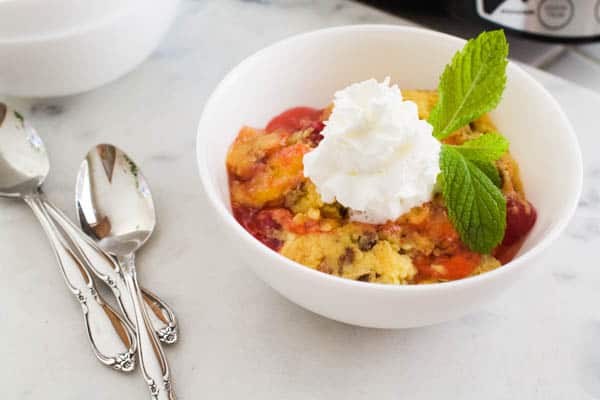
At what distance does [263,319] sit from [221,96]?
1.37 ft

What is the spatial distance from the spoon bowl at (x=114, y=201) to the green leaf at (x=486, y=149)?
62 cm

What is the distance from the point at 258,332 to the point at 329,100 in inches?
21.6

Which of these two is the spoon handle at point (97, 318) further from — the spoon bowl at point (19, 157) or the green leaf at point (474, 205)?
the green leaf at point (474, 205)

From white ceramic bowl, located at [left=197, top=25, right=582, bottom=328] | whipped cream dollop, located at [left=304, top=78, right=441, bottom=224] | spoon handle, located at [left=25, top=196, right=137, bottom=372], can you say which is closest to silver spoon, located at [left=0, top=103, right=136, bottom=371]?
spoon handle, located at [left=25, top=196, right=137, bottom=372]

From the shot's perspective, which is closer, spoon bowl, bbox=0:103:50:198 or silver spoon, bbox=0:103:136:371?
silver spoon, bbox=0:103:136:371

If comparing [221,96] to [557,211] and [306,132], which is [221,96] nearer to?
[306,132]

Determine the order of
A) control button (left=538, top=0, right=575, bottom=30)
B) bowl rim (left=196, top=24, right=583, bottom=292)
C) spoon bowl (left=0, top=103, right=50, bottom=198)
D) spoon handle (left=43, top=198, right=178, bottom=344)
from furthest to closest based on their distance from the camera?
control button (left=538, top=0, right=575, bottom=30), spoon bowl (left=0, top=103, right=50, bottom=198), spoon handle (left=43, top=198, right=178, bottom=344), bowl rim (left=196, top=24, right=583, bottom=292)

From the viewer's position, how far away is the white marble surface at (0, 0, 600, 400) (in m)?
1.09

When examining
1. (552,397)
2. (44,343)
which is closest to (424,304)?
(552,397)

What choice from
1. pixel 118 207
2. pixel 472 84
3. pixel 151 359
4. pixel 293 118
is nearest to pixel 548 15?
pixel 472 84

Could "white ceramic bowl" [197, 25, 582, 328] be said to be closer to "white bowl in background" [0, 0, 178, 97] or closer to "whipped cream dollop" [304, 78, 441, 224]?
"whipped cream dollop" [304, 78, 441, 224]

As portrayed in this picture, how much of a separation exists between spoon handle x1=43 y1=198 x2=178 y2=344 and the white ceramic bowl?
0.21 meters

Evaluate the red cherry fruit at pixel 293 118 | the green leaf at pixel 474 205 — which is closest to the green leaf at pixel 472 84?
the green leaf at pixel 474 205

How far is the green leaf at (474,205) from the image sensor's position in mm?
1079
